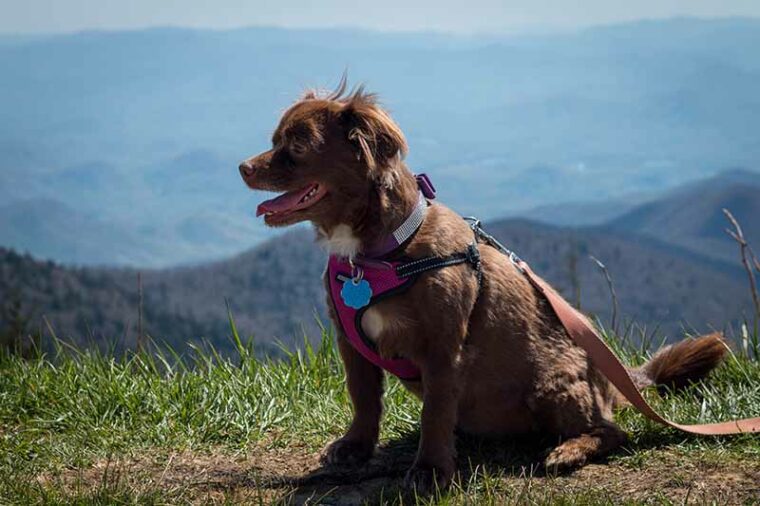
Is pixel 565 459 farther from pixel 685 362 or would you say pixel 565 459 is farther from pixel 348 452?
pixel 685 362

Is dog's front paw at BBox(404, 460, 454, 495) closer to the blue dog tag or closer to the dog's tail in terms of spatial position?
the blue dog tag

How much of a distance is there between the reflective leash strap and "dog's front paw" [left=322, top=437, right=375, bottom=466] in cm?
80

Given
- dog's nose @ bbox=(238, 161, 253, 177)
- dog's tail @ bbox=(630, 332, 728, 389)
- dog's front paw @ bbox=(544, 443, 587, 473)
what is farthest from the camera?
dog's tail @ bbox=(630, 332, 728, 389)

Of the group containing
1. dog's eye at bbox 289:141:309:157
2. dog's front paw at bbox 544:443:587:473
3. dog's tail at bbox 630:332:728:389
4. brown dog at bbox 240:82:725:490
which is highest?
dog's eye at bbox 289:141:309:157

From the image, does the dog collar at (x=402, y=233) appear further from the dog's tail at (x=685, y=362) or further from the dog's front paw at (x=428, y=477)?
the dog's tail at (x=685, y=362)

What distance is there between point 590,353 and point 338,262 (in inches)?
38.8

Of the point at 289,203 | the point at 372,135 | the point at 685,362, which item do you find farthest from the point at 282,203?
the point at 685,362

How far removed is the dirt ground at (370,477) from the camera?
3.49m

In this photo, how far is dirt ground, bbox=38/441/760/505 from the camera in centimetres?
349

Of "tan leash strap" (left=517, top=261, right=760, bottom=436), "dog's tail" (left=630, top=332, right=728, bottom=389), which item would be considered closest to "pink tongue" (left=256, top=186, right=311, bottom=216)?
"tan leash strap" (left=517, top=261, right=760, bottom=436)

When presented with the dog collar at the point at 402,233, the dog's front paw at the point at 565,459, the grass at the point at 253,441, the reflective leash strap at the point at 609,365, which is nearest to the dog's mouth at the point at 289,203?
the dog collar at the point at 402,233

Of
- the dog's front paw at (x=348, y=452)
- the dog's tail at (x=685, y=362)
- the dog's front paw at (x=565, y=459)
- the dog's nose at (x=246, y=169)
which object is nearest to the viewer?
the dog's nose at (x=246, y=169)

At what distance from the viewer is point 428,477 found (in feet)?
11.6

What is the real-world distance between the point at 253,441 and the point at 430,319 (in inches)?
40.1
